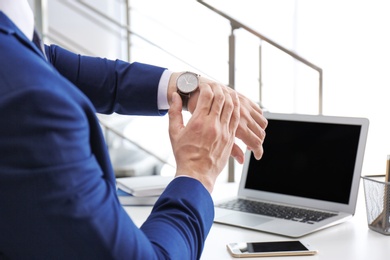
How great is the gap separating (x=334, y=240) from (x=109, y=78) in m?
0.63

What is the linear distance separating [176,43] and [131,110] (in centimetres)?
311

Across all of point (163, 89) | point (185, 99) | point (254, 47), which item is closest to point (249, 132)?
point (185, 99)

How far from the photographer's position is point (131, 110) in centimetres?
123

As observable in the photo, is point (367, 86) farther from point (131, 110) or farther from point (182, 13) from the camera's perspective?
point (131, 110)

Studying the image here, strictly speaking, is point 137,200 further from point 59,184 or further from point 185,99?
point 59,184

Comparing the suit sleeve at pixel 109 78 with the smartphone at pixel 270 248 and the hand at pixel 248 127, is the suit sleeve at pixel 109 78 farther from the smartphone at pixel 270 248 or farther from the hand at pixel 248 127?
the smartphone at pixel 270 248

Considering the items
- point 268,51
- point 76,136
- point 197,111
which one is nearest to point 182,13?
point 268,51

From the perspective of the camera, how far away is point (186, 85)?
1.07 meters

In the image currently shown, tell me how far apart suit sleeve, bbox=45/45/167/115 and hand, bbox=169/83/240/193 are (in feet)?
1.20

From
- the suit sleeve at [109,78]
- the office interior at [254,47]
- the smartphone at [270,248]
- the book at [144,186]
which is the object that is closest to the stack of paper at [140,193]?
the book at [144,186]

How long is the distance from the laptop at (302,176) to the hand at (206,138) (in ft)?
1.48

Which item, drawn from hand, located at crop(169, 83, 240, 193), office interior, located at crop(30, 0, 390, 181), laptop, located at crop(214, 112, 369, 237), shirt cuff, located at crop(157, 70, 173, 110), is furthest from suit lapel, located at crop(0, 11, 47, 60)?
office interior, located at crop(30, 0, 390, 181)

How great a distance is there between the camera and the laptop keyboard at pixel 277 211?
4.18 ft

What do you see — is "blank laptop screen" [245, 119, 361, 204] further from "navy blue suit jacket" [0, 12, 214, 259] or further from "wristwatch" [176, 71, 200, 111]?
"navy blue suit jacket" [0, 12, 214, 259]
